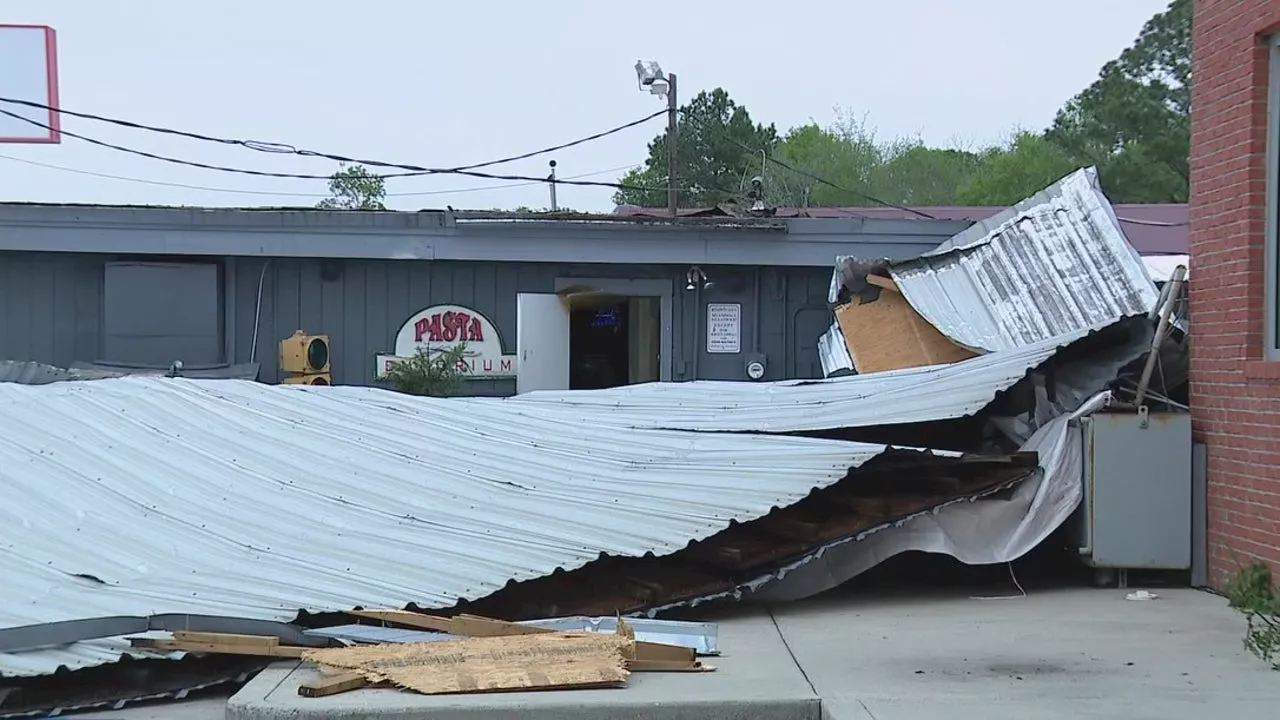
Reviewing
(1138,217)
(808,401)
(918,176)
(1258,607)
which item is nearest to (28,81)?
(808,401)

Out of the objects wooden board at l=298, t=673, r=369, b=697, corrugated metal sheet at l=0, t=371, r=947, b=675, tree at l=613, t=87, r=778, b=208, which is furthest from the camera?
tree at l=613, t=87, r=778, b=208

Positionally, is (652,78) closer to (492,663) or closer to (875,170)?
(492,663)

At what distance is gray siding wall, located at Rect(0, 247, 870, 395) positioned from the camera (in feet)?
46.8

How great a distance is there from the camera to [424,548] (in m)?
7.00

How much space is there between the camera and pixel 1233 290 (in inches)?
302

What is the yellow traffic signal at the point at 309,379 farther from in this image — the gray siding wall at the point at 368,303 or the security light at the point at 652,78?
the security light at the point at 652,78

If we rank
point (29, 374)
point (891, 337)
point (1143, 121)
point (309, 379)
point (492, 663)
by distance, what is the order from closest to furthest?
point (492, 663) < point (29, 374) < point (891, 337) < point (309, 379) < point (1143, 121)

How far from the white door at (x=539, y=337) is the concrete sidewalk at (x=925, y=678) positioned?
24.8ft

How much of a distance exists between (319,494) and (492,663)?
2.10 meters

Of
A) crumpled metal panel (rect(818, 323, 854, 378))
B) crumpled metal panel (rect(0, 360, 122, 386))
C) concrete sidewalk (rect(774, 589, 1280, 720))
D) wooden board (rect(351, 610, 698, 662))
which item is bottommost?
concrete sidewalk (rect(774, 589, 1280, 720))

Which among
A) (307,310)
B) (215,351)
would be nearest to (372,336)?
(307,310)

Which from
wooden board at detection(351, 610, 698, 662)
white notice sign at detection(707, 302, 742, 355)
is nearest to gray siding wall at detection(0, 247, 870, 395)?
white notice sign at detection(707, 302, 742, 355)

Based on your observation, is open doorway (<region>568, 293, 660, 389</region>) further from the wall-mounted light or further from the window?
the window

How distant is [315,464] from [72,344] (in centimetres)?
786
